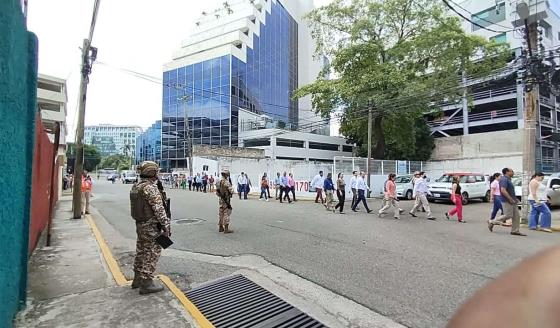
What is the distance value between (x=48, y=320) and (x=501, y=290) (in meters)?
4.24

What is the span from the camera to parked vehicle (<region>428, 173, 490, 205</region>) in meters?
17.6

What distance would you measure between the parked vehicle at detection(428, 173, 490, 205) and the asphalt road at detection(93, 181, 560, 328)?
18.7ft

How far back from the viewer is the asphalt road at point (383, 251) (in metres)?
4.56

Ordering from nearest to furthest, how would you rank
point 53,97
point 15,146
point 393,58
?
point 15,146, point 393,58, point 53,97

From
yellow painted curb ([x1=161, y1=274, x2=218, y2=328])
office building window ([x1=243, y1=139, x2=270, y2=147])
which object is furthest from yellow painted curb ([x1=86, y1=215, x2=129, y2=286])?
office building window ([x1=243, y1=139, x2=270, y2=147])

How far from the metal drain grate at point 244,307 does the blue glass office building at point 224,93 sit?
145ft

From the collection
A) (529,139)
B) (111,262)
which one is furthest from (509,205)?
(111,262)

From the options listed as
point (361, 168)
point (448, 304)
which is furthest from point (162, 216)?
point (361, 168)

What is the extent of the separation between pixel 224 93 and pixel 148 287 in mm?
47781

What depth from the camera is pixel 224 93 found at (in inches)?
1988

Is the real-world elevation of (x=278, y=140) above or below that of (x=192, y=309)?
above

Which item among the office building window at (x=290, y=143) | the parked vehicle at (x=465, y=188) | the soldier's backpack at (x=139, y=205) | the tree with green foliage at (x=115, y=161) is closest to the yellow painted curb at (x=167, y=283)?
the soldier's backpack at (x=139, y=205)

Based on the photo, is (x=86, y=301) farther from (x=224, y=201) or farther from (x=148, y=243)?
(x=224, y=201)

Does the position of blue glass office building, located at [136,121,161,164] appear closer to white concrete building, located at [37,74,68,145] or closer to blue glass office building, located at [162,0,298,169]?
blue glass office building, located at [162,0,298,169]
